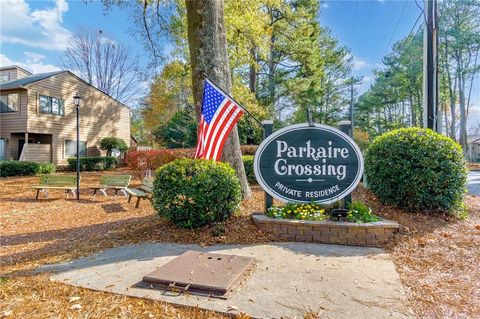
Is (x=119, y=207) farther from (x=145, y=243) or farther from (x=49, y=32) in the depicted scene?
(x=49, y=32)

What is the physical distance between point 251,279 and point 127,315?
1.21 m

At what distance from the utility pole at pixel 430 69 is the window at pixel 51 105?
2124 cm

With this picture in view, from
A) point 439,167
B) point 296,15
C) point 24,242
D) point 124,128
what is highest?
point 296,15

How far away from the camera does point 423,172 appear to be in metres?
5.01

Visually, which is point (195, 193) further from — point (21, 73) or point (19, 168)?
point (21, 73)

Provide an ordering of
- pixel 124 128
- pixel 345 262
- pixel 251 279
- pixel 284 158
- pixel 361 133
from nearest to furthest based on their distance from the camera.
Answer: pixel 251 279
pixel 345 262
pixel 284 158
pixel 124 128
pixel 361 133

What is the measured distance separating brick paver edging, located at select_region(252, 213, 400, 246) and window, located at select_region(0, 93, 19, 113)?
20989 mm

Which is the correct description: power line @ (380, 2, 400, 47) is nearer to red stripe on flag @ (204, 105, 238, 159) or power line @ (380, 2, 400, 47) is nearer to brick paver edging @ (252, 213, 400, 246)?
red stripe on flag @ (204, 105, 238, 159)

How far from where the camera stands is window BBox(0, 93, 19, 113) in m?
19.1

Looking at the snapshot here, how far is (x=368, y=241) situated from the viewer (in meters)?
4.23

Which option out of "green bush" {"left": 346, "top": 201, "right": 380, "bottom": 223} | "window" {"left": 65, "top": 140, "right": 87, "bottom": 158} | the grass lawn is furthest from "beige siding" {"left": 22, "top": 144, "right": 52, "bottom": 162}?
"green bush" {"left": 346, "top": 201, "right": 380, "bottom": 223}

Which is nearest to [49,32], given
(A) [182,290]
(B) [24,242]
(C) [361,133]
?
(B) [24,242]

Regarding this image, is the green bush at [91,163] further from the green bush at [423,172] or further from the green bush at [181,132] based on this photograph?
the green bush at [423,172]

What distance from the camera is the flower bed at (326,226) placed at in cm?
425
